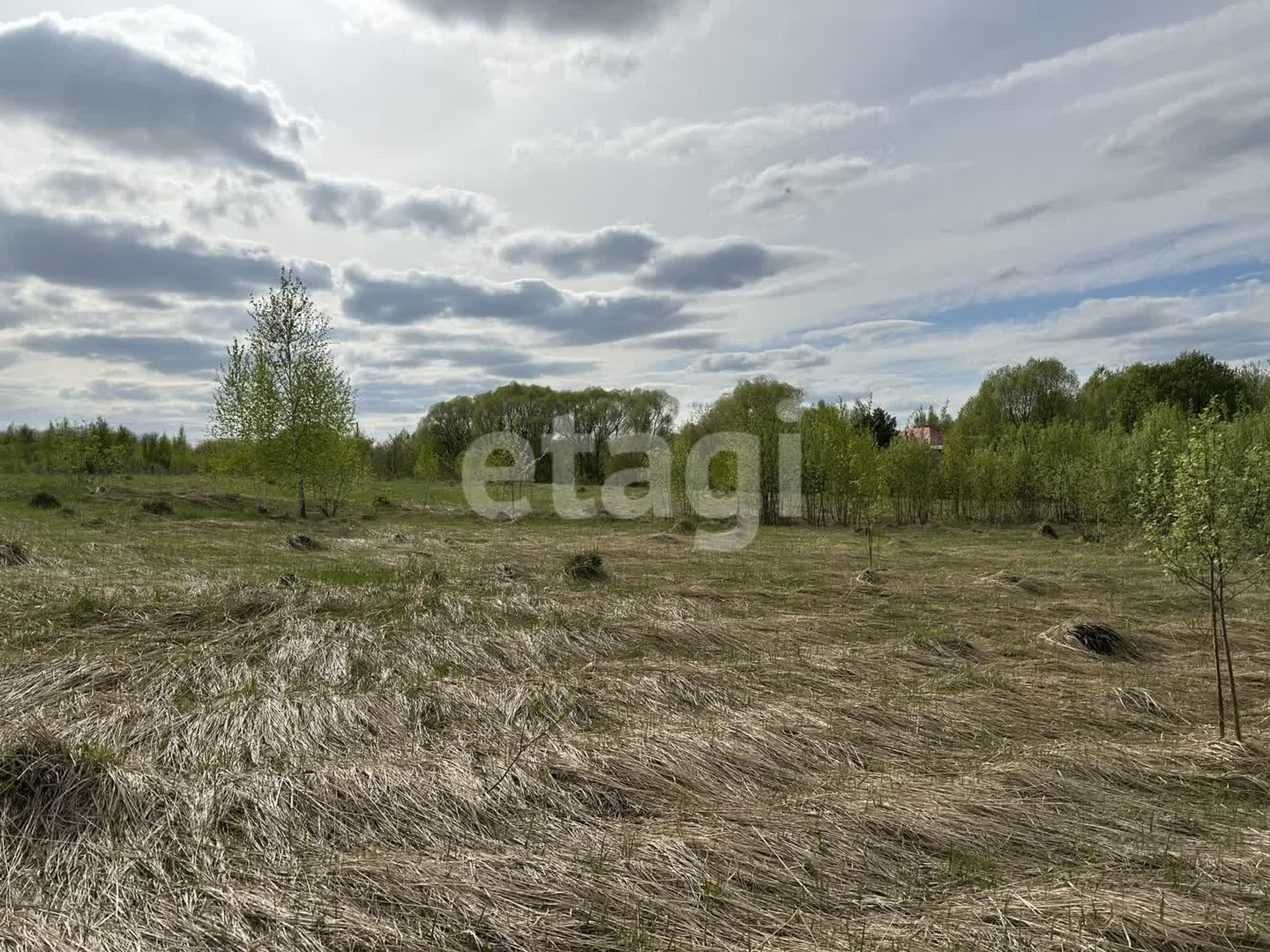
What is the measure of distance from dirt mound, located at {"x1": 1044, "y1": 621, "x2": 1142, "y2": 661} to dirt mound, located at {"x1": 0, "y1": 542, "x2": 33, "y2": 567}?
55.9ft

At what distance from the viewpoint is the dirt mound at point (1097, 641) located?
10.9m

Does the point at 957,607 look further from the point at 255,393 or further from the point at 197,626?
the point at 255,393

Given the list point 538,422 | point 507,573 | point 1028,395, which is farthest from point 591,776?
point 1028,395

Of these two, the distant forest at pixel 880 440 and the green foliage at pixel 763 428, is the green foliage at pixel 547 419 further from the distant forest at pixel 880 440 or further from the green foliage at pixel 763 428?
the green foliage at pixel 763 428

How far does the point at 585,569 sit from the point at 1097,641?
8.89 m

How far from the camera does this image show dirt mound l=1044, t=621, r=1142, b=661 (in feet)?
35.9

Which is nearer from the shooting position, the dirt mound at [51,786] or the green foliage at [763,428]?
the dirt mound at [51,786]

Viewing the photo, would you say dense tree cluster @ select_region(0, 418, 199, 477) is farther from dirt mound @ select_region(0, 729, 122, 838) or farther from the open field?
dirt mound @ select_region(0, 729, 122, 838)

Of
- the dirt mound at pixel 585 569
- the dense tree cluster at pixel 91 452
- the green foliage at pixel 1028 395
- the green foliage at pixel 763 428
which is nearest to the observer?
the dirt mound at pixel 585 569

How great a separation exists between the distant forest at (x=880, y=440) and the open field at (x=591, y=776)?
12961mm

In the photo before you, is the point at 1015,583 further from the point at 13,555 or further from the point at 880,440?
the point at 880,440

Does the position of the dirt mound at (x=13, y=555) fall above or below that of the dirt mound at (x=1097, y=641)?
above

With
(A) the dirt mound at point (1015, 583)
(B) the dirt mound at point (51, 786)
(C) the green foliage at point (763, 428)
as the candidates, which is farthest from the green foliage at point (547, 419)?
(B) the dirt mound at point (51, 786)

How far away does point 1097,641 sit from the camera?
436 inches
